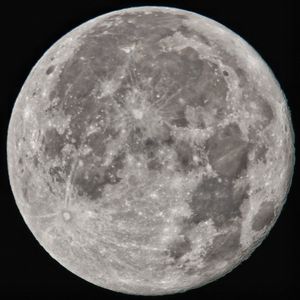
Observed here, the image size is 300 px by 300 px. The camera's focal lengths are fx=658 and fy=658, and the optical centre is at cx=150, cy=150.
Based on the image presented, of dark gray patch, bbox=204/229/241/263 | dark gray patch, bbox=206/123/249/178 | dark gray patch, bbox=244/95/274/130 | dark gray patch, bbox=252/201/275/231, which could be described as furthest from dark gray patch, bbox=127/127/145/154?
dark gray patch, bbox=252/201/275/231

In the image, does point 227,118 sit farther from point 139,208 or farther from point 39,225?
point 39,225

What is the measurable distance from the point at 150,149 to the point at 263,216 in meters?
1.46

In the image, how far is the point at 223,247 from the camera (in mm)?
6301

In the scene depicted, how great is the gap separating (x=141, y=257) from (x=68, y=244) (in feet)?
2.40

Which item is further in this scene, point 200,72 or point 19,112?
point 19,112

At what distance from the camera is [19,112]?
259 inches

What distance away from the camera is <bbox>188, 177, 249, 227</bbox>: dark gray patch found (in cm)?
592

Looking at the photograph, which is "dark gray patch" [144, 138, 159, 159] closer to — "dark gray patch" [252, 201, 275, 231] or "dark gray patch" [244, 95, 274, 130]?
"dark gray patch" [244, 95, 274, 130]

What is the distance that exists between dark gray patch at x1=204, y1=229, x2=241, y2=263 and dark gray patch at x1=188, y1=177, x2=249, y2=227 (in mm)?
186

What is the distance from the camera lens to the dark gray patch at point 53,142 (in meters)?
6.00

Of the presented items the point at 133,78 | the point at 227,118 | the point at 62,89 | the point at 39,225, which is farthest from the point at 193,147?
the point at 39,225

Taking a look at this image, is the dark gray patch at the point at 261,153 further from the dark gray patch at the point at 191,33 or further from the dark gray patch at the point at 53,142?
the dark gray patch at the point at 53,142

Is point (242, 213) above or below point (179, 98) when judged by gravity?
below

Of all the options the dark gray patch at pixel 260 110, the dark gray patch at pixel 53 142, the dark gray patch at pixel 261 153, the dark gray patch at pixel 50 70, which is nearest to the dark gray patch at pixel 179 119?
the dark gray patch at pixel 260 110
